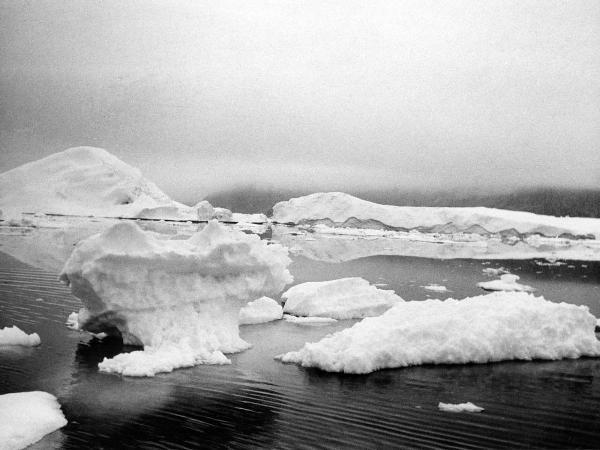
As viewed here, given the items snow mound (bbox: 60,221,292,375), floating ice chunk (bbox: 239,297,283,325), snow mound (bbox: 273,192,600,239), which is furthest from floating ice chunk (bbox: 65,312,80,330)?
snow mound (bbox: 273,192,600,239)

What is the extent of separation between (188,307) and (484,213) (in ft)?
222

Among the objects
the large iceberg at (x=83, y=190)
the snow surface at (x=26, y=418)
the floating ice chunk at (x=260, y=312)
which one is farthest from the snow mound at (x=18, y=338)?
the large iceberg at (x=83, y=190)

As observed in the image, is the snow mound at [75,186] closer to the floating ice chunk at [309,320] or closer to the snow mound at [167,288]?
the floating ice chunk at [309,320]

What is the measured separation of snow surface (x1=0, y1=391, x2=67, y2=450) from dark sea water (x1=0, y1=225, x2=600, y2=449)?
152 mm

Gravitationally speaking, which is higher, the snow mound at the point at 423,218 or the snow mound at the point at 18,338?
the snow mound at the point at 423,218

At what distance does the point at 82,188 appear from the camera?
274ft

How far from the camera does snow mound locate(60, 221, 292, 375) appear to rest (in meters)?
10.0

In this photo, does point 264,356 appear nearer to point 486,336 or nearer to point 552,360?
point 486,336

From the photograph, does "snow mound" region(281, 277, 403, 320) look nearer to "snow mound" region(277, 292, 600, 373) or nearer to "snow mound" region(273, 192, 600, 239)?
"snow mound" region(277, 292, 600, 373)

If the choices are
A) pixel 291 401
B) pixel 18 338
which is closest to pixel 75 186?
pixel 18 338

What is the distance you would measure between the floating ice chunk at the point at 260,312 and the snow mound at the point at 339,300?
75cm

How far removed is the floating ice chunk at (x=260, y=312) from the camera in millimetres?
13672

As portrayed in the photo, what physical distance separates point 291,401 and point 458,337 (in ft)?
13.1

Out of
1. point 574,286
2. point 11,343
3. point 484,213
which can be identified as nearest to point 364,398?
point 11,343
